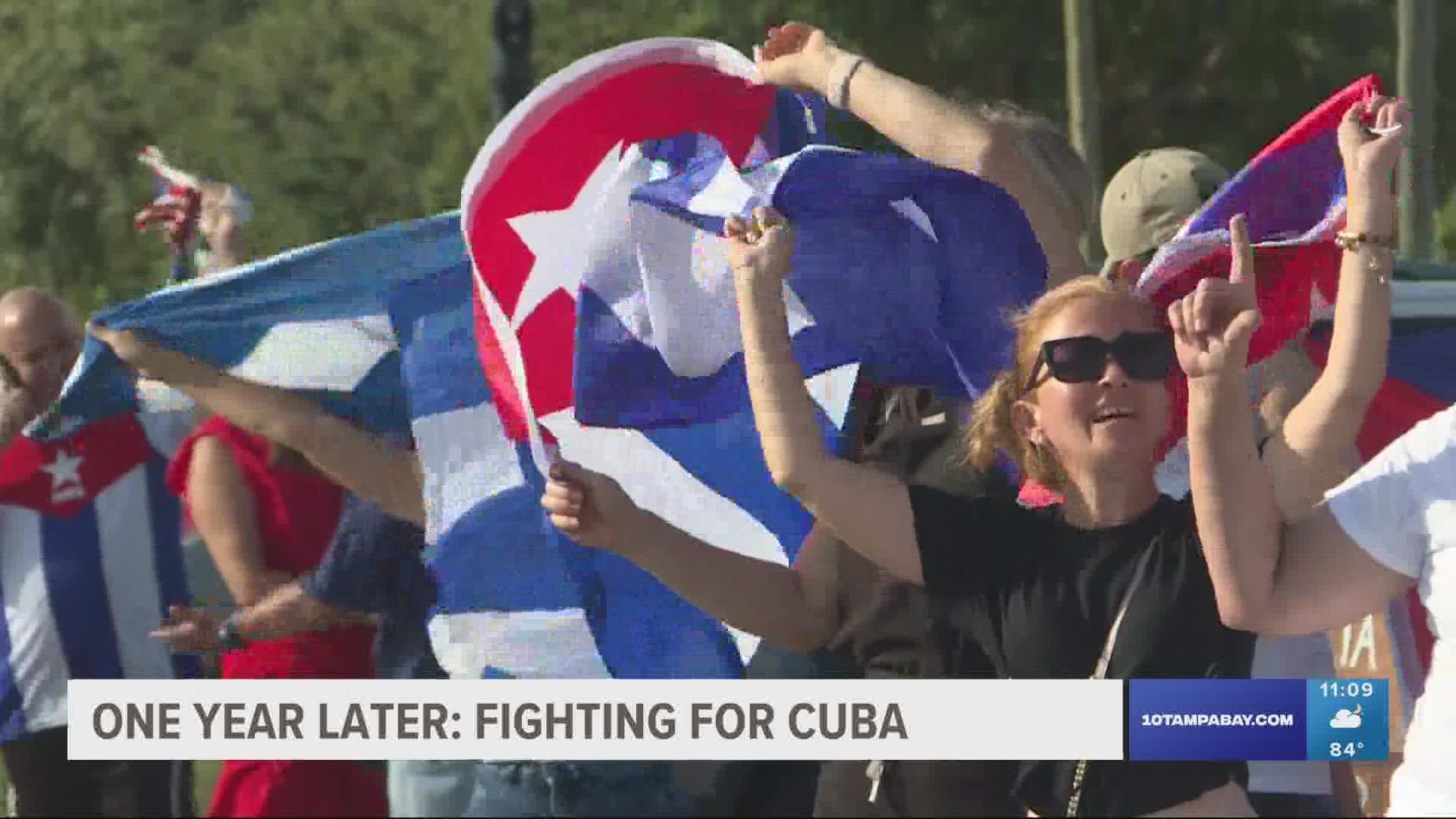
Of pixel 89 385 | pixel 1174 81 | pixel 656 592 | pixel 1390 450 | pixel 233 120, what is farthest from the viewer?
pixel 233 120

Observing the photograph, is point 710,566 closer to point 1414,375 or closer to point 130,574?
point 1414,375

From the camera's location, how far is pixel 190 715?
5.46 m

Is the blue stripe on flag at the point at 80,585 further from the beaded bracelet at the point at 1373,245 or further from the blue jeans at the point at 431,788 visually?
the beaded bracelet at the point at 1373,245

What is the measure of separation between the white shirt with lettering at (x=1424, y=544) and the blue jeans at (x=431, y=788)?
135 inches

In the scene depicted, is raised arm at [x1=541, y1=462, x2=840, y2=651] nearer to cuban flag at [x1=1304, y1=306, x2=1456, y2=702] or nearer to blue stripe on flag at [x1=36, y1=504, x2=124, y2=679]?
cuban flag at [x1=1304, y1=306, x2=1456, y2=702]

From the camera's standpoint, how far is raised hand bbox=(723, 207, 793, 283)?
4.09 meters

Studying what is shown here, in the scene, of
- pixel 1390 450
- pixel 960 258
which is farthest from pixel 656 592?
pixel 1390 450

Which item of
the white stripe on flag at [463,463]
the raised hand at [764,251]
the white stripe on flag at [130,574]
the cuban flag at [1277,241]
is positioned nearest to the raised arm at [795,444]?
the raised hand at [764,251]

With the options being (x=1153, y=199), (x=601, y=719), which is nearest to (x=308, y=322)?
(x=601, y=719)

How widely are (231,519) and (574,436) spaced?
192 cm

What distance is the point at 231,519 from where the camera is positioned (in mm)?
6559

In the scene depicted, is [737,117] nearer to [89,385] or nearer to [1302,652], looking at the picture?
[1302,652]

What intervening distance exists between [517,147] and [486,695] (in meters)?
0.96

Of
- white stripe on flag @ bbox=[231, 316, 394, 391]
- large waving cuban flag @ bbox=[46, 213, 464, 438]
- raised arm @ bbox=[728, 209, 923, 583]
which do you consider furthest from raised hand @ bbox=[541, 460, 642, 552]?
white stripe on flag @ bbox=[231, 316, 394, 391]
